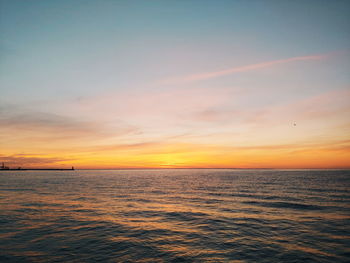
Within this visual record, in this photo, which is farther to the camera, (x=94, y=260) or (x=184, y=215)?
(x=184, y=215)

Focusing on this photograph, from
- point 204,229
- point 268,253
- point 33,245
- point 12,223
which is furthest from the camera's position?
point 12,223

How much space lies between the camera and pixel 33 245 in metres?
14.4

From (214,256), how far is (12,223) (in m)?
19.9

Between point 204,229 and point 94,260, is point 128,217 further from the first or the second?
point 94,260

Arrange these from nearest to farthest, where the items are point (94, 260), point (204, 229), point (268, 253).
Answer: point (94, 260) → point (268, 253) → point (204, 229)

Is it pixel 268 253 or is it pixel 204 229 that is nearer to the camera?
pixel 268 253

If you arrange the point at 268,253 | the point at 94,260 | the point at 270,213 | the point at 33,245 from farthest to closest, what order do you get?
the point at 270,213
the point at 33,245
the point at 268,253
the point at 94,260

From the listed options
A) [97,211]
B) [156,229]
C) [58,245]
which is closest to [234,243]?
[156,229]

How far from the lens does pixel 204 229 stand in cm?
1884

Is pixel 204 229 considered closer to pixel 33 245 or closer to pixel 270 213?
pixel 270 213

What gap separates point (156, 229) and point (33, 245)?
9.48 m

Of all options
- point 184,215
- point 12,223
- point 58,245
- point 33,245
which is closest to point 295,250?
point 184,215

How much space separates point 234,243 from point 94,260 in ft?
32.1

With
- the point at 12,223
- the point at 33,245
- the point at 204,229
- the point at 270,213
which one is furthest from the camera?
the point at 270,213
